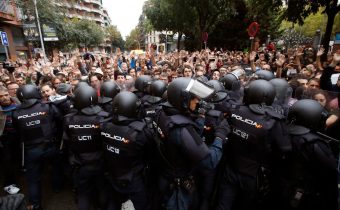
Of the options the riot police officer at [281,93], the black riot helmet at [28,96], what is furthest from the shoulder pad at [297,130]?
the black riot helmet at [28,96]

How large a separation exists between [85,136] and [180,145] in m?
1.47

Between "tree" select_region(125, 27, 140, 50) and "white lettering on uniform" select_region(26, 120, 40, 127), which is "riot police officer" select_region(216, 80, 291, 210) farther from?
"tree" select_region(125, 27, 140, 50)

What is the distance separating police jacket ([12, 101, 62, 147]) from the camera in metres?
3.53

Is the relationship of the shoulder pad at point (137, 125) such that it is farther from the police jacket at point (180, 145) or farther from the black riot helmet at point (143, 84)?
the black riot helmet at point (143, 84)

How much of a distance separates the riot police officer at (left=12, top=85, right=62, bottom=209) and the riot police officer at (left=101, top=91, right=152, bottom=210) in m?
1.45

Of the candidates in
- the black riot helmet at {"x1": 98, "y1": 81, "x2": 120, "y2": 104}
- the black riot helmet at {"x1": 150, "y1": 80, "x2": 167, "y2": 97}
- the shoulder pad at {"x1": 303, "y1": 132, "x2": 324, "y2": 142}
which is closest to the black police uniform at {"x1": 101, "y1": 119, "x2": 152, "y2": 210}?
the black riot helmet at {"x1": 150, "y1": 80, "x2": 167, "y2": 97}

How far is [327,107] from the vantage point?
348 cm

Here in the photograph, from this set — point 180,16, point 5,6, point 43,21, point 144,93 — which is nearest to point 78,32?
point 43,21

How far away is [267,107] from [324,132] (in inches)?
32.1

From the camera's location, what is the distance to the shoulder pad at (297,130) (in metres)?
2.60

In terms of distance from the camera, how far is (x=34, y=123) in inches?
141

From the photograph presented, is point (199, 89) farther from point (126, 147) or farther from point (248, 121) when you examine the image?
point (126, 147)

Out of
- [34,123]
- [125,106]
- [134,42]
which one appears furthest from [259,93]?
[134,42]

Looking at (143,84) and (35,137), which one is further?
(143,84)
